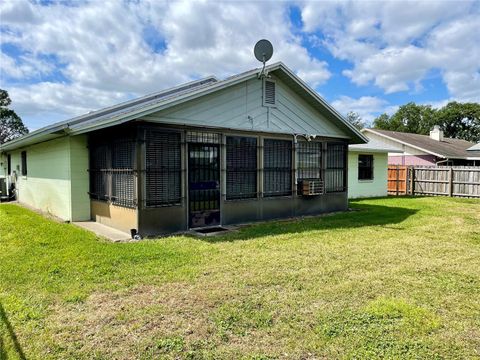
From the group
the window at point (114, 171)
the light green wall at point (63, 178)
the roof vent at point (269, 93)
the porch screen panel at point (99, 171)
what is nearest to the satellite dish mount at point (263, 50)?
the roof vent at point (269, 93)

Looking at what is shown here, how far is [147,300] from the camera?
12.5ft

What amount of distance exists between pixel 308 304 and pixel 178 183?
15.1ft

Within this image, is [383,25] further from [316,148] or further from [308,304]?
[308,304]

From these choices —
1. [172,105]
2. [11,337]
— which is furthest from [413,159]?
[11,337]

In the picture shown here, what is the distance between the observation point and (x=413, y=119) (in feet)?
177

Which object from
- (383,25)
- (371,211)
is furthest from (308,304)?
(383,25)

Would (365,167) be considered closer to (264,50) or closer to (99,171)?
(264,50)

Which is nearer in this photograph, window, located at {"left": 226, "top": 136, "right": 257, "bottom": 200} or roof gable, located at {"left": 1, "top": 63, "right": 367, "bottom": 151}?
roof gable, located at {"left": 1, "top": 63, "right": 367, "bottom": 151}

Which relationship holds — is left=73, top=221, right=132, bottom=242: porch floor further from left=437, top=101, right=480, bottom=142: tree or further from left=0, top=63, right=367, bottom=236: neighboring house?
left=437, top=101, right=480, bottom=142: tree

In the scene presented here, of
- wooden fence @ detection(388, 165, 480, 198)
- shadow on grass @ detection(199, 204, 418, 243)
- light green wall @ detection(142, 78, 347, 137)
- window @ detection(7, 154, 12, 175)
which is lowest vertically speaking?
shadow on grass @ detection(199, 204, 418, 243)

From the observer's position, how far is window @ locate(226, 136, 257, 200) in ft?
27.9

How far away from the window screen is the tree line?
1682 inches

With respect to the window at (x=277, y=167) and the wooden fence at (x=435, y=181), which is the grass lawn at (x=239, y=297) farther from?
the wooden fence at (x=435, y=181)

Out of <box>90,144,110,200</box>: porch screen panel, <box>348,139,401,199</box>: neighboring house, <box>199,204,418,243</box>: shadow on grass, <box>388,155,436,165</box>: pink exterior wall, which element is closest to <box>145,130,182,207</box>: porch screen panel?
<box>199,204,418,243</box>: shadow on grass
